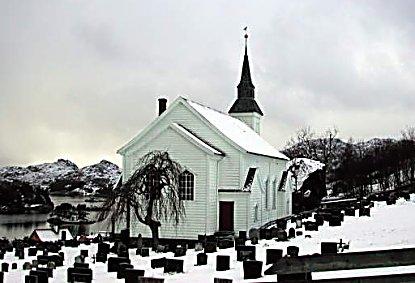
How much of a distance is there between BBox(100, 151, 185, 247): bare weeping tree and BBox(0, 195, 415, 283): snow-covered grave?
2.33m

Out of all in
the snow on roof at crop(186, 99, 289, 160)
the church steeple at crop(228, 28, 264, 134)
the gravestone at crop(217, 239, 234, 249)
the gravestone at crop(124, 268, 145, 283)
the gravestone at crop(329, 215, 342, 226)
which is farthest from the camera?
the church steeple at crop(228, 28, 264, 134)

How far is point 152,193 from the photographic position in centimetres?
2822

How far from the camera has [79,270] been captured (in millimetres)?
16688

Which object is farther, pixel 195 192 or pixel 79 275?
pixel 195 192

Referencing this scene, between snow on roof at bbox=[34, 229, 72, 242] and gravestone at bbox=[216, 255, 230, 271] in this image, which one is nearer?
gravestone at bbox=[216, 255, 230, 271]

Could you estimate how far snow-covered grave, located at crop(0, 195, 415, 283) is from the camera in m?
16.2

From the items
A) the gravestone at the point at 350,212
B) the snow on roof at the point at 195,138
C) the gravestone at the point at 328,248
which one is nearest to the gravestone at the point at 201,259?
the gravestone at the point at 328,248

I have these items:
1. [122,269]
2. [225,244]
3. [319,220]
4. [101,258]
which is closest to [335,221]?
[319,220]

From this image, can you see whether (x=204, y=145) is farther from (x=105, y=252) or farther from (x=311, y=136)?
(x=311, y=136)

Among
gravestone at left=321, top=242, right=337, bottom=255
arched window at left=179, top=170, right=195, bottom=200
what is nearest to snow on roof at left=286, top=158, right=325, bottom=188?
arched window at left=179, top=170, right=195, bottom=200

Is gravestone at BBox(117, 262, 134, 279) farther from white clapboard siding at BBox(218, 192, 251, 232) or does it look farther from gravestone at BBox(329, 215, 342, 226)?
white clapboard siding at BBox(218, 192, 251, 232)

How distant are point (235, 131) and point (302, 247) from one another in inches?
738

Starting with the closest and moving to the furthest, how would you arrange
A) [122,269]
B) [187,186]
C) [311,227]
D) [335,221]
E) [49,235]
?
[122,269], [311,227], [335,221], [187,186], [49,235]

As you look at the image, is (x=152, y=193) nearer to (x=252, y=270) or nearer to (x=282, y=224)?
(x=282, y=224)
